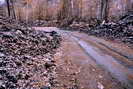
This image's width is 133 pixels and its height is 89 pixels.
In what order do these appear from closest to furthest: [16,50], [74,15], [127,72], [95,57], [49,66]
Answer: [127,72], [49,66], [16,50], [95,57], [74,15]

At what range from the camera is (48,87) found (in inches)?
221

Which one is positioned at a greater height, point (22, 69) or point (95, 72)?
point (22, 69)

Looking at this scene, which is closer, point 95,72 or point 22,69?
point 22,69

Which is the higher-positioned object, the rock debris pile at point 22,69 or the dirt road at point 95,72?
the rock debris pile at point 22,69

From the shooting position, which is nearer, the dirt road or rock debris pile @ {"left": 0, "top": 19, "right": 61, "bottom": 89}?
rock debris pile @ {"left": 0, "top": 19, "right": 61, "bottom": 89}

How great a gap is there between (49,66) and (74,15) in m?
35.0

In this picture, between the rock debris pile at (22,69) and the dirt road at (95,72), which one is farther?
the dirt road at (95,72)

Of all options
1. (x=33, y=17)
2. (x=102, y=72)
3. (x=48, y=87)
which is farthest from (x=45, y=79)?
(x=33, y=17)

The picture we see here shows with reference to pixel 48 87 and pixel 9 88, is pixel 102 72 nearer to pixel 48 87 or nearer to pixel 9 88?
pixel 48 87

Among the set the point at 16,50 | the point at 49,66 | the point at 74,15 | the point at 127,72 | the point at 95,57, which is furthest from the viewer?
the point at 74,15

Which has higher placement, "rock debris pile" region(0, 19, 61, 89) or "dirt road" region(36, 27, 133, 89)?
"rock debris pile" region(0, 19, 61, 89)

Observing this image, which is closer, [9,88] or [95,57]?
[9,88]

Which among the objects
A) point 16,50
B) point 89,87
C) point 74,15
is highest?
point 74,15

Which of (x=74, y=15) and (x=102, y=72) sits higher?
(x=74, y=15)
